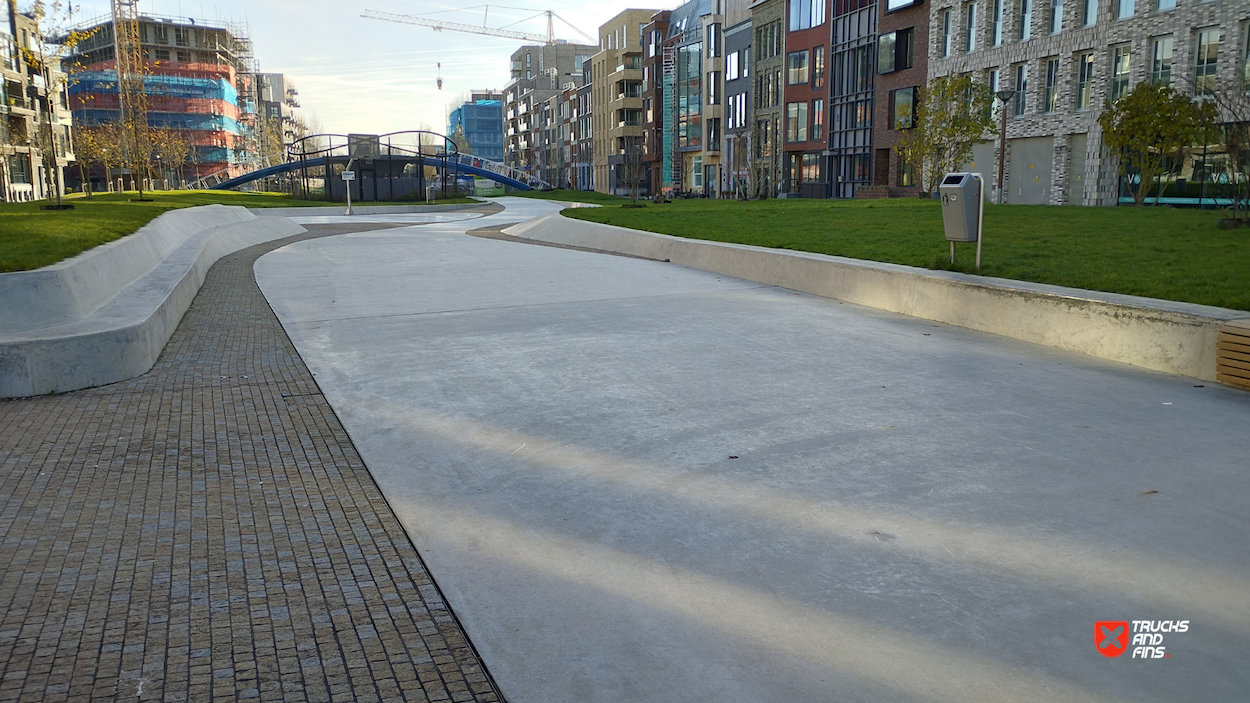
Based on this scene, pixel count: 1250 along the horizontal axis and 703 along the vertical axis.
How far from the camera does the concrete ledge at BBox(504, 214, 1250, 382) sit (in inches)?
296

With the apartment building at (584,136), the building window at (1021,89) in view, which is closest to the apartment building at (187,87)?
the apartment building at (584,136)

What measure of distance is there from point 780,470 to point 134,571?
329cm

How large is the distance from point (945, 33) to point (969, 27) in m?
1.97

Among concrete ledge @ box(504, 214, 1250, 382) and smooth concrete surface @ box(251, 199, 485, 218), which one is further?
smooth concrete surface @ box(251, 199, 485, 218)

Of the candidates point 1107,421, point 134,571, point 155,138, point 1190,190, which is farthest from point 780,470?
point 155,138

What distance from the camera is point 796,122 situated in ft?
200

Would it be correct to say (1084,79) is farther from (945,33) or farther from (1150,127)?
(945,33)

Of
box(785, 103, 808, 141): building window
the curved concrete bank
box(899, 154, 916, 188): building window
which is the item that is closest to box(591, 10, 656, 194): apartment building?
box(785, 103, 808, 141): building window

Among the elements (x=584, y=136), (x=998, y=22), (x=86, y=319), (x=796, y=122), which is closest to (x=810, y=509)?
(x=86, y=319)

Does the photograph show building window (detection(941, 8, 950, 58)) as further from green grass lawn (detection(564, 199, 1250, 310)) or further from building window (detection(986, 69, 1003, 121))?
green grass lawn (detection(564, 199, 1250, 310))

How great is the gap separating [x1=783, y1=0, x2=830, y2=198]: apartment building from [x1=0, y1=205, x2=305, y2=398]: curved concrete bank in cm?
5037

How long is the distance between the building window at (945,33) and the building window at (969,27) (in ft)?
4.54

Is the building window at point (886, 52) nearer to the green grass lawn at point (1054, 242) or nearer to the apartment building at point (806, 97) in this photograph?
the apartment building at point (806, 97)

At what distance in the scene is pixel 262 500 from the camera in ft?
16.0
